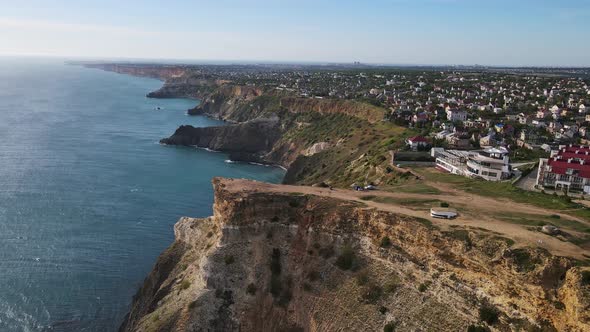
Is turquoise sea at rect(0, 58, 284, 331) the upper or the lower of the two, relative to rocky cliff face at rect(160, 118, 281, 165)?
lower

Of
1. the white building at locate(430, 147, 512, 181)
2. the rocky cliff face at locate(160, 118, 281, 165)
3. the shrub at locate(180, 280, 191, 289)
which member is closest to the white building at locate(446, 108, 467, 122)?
the white building at locate(430, 147, 512, 181)

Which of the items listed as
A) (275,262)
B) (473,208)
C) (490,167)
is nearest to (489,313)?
(473,208)

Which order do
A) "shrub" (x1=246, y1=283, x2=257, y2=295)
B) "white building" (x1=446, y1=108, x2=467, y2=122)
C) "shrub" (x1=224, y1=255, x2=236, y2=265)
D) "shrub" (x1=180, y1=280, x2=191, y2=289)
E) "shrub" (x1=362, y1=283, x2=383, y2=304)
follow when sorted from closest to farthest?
"shrub" (x1=362, y1=283, x2=383, y2=304) → "shrub" (x1=246, y1=283, x2=257, y2=295) → "shrub" (x1=224, y1=255, x2=236, y2=265) → "shrub" (x1=180, y1=280, x2=191, y2=289) → "white building" (x1=446, y1=108, x2=467, y2=122)

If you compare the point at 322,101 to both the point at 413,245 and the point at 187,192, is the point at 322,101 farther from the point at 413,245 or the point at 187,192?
the point at 413,245

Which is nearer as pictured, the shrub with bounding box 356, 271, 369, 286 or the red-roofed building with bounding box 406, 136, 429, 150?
the shrub with bounding box 356, 271, 369, 286

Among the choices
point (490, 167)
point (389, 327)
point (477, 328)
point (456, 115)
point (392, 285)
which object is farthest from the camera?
point (456, 115)

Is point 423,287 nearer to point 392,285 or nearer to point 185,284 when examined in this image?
point 392,285

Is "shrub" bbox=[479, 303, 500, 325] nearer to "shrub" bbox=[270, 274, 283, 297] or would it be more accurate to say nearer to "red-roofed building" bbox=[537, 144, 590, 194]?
"shrub" bbox=[270, 274, 283, 297]
